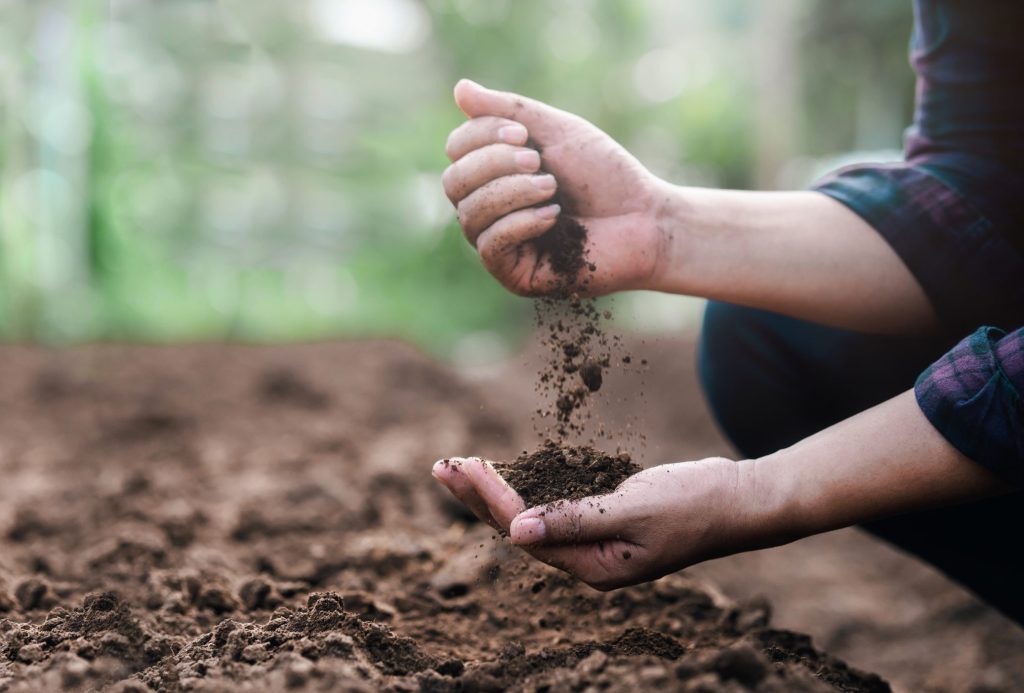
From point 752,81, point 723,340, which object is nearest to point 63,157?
point 723,340

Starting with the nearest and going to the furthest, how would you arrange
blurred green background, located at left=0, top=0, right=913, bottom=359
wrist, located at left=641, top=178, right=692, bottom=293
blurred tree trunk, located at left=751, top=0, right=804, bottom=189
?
wrist, located at left=641, top=178, right=692, bottom=293 → blurred green background, located at left=0, top=0, right=913, bottom=359 → blurred tree trunk, located at left=751, top=0, right=804, bottom=189

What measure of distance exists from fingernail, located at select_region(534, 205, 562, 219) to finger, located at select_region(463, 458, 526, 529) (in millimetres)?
383

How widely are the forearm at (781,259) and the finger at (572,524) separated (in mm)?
472

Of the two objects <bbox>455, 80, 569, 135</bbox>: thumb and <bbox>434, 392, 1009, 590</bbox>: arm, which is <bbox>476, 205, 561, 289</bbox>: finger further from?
<bbox>434, 392, 1009, 590</bbox>: arm

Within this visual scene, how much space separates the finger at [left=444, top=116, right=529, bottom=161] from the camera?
1336 mm

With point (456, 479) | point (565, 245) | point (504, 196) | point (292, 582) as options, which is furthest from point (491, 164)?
point (292, 582)

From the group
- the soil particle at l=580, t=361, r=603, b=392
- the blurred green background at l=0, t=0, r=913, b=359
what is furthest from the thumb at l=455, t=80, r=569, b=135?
the blurred green background at l=0, t=0, r=913, b=359

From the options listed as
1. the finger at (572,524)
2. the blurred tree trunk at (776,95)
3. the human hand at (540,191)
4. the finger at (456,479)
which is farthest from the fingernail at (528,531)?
the blurred tree trunk at (776,95)

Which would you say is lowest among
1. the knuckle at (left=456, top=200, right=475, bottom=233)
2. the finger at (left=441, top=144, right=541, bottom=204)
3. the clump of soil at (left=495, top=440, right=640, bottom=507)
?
the clump of soil at (left=495, top=440, right=640, bottom=507)

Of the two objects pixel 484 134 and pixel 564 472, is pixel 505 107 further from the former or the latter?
pixel 564 472

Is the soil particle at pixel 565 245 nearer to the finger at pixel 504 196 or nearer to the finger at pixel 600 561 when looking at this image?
the finger at pixel 504 196

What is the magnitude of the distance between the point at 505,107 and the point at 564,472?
55 centimetres

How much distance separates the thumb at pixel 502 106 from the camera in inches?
53.4

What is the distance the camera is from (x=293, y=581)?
1668mm
